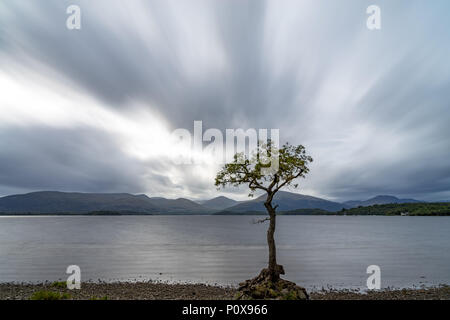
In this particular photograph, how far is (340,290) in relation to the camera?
2653 centimetres

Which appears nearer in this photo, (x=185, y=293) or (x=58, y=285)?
(x=185, y=293)

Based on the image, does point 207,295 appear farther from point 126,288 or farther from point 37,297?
point 37,297

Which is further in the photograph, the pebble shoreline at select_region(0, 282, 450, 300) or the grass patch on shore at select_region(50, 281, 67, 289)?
the grass patch on shore at select_region(50, 281, 67, 289)

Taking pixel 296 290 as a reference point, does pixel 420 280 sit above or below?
below

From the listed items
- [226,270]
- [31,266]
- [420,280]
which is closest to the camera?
[420,280]

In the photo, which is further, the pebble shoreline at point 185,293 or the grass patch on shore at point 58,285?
the grass patch on shore at point 58,285

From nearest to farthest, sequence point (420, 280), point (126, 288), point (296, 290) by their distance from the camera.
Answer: point (296, 290) → point (126, 288) → point (420, 280)
